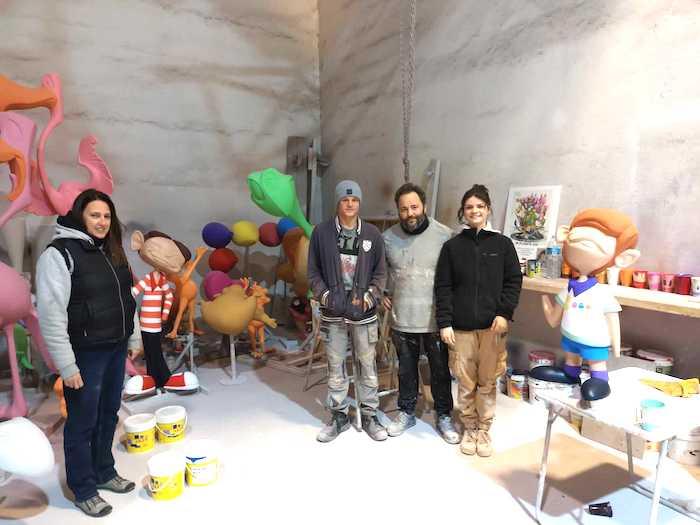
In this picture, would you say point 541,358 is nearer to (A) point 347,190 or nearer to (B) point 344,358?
(B) point 344,358

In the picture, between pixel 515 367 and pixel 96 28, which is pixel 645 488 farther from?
pixel 96 28

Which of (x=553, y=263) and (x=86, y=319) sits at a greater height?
(x=553, y=263)

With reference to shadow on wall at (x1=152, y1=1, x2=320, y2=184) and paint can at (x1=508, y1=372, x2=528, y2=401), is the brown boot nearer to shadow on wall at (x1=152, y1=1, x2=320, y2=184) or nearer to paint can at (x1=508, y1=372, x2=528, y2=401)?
paint can at (x1=508, y1=372, x2=528, y2=401)

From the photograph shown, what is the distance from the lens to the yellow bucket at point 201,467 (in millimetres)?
2367

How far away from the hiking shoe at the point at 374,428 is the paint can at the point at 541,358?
3.53ft

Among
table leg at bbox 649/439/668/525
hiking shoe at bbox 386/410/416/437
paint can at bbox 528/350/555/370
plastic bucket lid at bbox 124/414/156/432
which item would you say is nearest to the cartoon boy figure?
table leg at bbox 649/439/668/525

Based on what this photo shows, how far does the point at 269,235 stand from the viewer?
15.0ft

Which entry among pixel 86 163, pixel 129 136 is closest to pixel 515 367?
pixel 86 163

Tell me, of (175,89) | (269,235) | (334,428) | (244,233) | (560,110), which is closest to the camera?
(334,428)

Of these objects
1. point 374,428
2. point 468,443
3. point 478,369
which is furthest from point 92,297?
point 468,443

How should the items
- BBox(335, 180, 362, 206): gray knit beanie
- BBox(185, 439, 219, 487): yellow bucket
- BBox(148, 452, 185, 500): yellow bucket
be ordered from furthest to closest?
BBox(335, 180, 362, 206): gray knit beanie < BBox(185, 439, 219, 487): yellow bucket < BBox(148, 452, 185, 500): yellow bucket

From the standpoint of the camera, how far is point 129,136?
14.9 feet

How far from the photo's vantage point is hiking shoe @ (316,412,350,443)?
2812 millimetres

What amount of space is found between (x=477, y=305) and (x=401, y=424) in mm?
885
